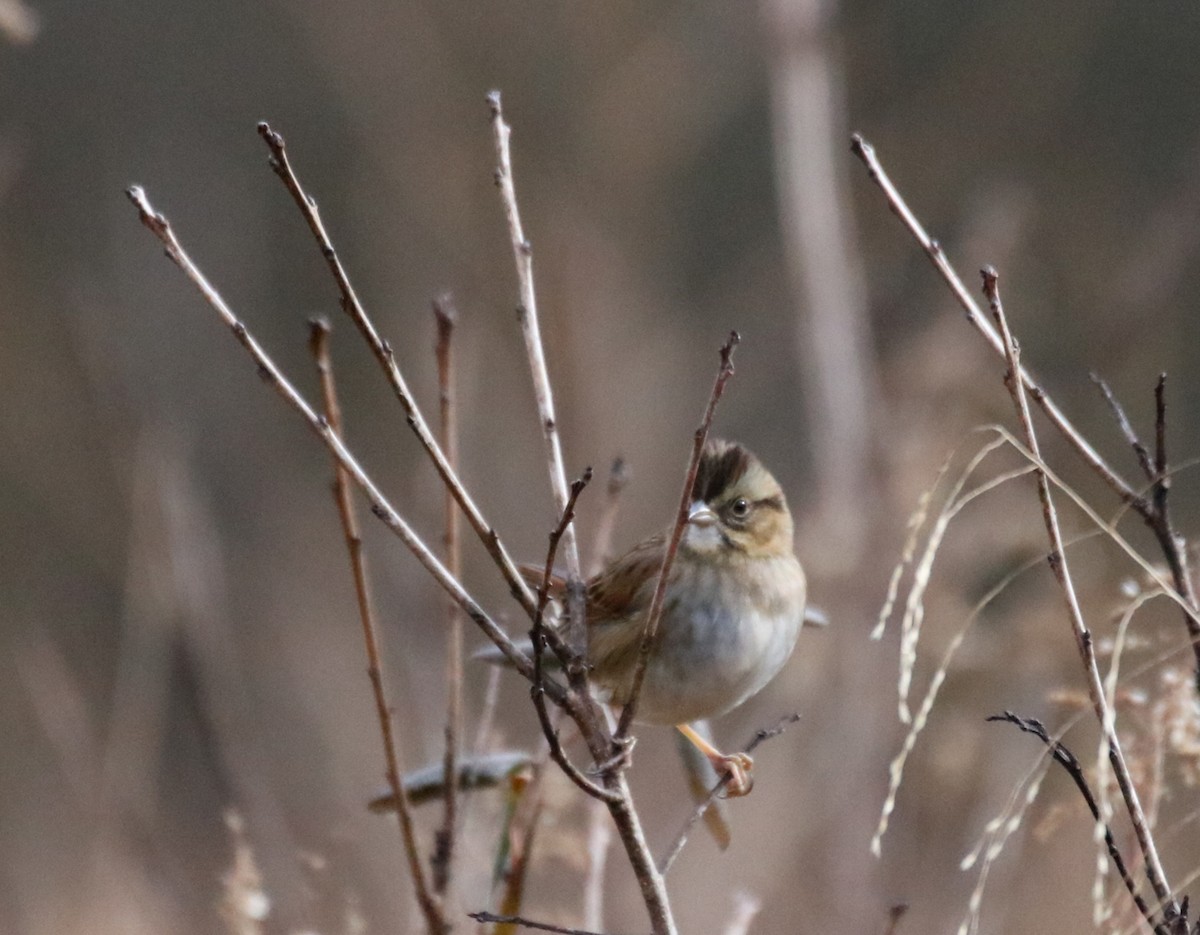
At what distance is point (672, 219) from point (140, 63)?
2711 millimetres

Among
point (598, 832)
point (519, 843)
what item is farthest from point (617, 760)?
point (598, 832)

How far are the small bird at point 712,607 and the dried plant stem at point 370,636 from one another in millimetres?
458

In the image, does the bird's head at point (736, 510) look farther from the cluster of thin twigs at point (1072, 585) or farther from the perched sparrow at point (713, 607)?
the cluster of thin twigs at point (1072, 585)

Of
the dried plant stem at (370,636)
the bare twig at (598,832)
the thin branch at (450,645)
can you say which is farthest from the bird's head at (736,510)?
the dried plant stem at (370,636)

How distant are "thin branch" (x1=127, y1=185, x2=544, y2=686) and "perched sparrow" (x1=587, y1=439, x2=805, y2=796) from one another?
0.78m

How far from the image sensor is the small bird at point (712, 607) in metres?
1.96

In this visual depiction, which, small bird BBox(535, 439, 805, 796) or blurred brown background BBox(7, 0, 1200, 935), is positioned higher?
blurred brown background BBox(7, 0, 1200, 935)

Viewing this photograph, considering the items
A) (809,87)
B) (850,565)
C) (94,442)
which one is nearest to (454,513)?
(850,565)

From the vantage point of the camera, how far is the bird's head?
2195 millimetres

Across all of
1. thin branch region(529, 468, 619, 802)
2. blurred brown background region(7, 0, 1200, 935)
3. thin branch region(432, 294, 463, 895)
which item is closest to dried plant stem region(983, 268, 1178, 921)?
thin branch region(529, 468, 619, 802)

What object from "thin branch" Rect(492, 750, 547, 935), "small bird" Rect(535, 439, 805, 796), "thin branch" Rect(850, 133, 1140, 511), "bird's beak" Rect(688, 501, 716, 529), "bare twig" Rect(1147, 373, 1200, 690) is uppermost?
"bird's beak" Rect(688, 501, 716, 529)

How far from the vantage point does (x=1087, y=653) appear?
1.11m

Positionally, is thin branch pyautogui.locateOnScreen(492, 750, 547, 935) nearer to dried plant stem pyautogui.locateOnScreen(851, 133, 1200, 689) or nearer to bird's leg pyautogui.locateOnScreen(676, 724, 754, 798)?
bird's leg pyautogui.locateOnScreen(676, 724, 754, 798)

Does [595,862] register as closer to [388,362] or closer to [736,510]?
[736,510]
